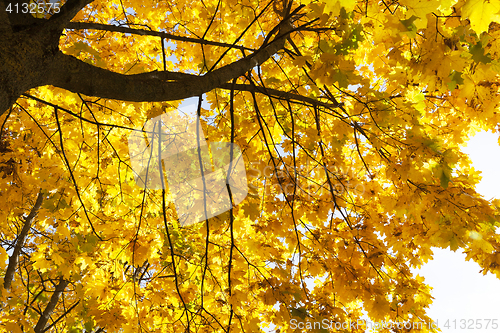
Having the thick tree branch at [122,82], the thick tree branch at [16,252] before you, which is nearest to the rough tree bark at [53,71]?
the thick tree branch at [122,82]

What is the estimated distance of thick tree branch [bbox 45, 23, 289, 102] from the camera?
4.28 ft

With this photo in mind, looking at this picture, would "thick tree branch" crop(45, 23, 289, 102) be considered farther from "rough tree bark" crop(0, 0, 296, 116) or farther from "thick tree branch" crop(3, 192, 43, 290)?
"thick tree branch" crop(3, 192, 43, 290)

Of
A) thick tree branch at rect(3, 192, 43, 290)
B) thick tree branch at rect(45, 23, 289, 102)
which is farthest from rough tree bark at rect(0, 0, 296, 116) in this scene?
thick tree branch at rect(3, 192, 43, 290)

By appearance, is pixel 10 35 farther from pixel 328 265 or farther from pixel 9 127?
pixel 9 127

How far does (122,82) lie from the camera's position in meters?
1.44

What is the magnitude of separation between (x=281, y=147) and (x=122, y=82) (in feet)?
7.67

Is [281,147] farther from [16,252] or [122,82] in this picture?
[16,252]

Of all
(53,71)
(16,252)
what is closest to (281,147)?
(53,71)

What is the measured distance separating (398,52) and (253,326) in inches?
107

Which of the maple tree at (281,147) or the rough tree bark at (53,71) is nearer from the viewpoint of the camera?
the rough tree bark at (53,71)

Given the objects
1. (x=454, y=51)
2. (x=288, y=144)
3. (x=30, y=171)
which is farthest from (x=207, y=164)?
(x=454, y=51)

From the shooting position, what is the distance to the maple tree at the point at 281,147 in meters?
1.51

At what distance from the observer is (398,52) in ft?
6.91

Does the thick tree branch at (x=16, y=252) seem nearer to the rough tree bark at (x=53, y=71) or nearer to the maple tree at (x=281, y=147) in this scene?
the maple tree at (x=281, y=147)
